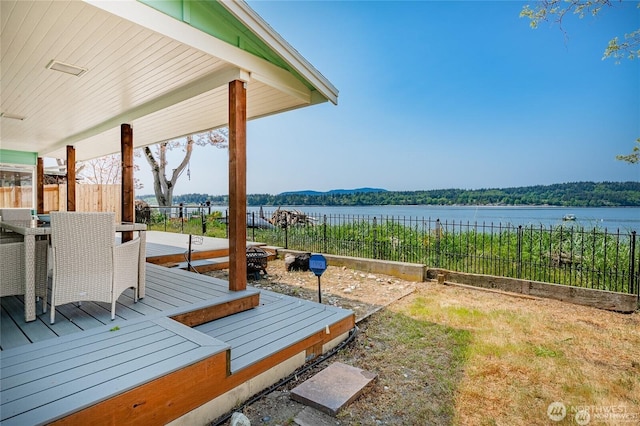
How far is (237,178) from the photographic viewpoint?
137 inches

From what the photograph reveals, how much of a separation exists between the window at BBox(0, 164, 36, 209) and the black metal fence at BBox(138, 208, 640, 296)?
8247mm

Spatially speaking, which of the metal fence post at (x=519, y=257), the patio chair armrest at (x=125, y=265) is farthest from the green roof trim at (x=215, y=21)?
the metal fence post at (x=519, y=257)

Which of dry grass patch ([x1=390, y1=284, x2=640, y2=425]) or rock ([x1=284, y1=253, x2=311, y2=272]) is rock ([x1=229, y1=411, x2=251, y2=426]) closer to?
dry grass patch ([x1=390, y1=284, x2=640, y2=425])

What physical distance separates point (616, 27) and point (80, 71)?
8.15 m

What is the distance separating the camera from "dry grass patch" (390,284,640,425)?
7.53 ft

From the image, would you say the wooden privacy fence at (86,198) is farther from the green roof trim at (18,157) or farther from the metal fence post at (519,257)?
the metal fence post at (519,257)

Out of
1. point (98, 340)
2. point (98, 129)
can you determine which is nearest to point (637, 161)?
point (98, 340)

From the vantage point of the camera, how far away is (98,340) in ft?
7.21

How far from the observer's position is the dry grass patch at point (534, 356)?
90.4 inches

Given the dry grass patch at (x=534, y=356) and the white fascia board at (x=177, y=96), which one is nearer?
the dry grass patch at (x=534, y=356)

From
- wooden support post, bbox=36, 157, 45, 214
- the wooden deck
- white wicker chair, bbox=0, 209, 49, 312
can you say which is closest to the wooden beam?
wooden support post, bbox=36, 157, 45, 214

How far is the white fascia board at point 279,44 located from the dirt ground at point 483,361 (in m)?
3.19

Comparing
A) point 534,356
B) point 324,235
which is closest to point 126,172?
point 324,235

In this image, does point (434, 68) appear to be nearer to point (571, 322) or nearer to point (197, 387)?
point (571, 322)
